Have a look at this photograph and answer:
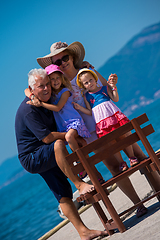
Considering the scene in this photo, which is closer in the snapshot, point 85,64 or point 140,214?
point 140,214

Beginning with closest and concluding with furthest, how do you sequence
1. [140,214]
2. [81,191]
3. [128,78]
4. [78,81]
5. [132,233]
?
[132,233] < [81,191] < [140,214] < [78,81] < [128,78]

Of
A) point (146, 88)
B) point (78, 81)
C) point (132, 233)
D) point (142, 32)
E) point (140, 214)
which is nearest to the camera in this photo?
point (132, 233)

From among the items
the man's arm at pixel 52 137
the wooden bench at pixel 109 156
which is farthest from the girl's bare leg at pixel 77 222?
the man's arm at pixel 52 137

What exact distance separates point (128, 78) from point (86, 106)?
275 ft

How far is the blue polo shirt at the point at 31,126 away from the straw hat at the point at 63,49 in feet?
2.14

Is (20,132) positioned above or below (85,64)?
below

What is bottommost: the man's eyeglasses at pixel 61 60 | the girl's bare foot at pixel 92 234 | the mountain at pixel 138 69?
the girl's bare foot at pixel 92 234

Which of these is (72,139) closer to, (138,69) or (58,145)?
(58,145)

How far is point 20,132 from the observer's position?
3346 millimetres

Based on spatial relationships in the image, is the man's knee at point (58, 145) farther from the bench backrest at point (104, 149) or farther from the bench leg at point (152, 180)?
the bench leg at point (152, 180)

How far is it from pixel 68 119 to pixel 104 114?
1.31 feet

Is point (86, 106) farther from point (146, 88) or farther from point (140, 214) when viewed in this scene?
point (146, 88)

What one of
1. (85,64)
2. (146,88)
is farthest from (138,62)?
(85,64)

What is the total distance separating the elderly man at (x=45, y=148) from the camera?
313 centimetres
